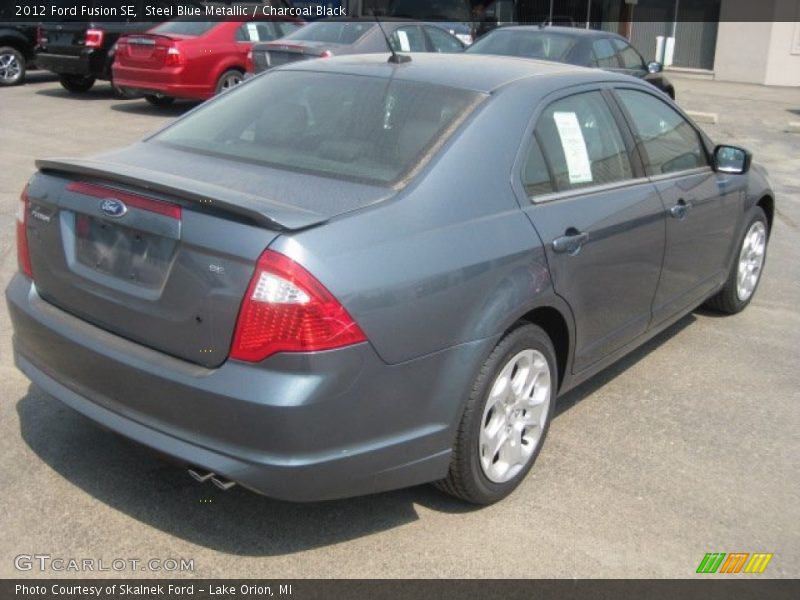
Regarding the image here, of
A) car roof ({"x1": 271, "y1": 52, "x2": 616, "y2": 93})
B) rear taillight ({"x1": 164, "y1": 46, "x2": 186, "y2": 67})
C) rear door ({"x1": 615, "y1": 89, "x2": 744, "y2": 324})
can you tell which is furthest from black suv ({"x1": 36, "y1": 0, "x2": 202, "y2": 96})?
rear door ({"x1": 615, "y1": 89, "x2": 744, "y2": 324})

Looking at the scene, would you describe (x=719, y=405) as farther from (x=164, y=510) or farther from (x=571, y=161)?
(x=164, y=510)

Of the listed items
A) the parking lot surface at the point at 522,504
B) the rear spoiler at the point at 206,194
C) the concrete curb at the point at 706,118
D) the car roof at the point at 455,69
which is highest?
the car roof at the point at 455,69

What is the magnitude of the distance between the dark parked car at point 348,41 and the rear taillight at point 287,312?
Answer: 9389 millimetres

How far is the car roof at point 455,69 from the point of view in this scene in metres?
3.71

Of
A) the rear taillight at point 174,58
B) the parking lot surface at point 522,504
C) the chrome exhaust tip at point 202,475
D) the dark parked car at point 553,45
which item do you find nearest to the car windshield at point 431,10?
the rear taillight at point 174,58

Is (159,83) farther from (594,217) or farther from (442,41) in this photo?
(594,217)

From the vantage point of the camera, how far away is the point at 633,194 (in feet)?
13.6

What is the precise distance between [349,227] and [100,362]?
0.99 m

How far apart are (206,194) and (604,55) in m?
9.10

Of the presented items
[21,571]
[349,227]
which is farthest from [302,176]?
[21,571]

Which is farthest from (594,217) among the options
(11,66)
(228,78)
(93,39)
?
(11,66)

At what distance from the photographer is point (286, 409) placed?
2.67m

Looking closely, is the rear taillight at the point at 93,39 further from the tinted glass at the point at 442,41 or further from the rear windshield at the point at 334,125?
the rear windshield at the point at 334,125

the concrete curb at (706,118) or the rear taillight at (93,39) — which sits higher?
the rear taillight at (93,39)
